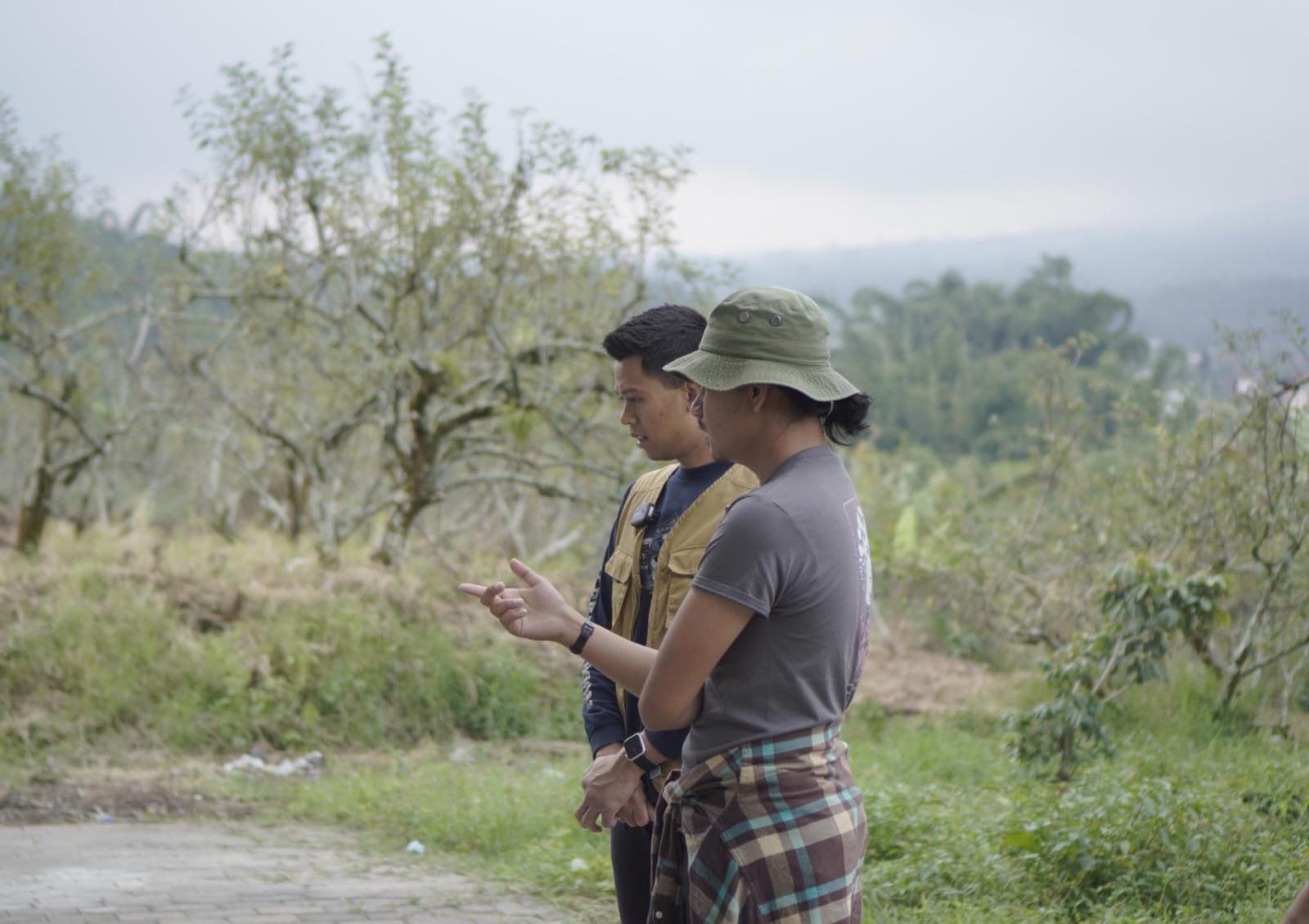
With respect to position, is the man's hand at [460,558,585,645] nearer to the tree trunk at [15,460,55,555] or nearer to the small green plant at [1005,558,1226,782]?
the small green plant at [1005,558,1226,782]

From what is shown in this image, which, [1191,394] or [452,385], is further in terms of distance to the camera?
[452,385]

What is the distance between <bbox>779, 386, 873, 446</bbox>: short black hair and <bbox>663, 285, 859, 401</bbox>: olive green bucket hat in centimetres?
4

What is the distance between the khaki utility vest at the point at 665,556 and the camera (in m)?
3.12

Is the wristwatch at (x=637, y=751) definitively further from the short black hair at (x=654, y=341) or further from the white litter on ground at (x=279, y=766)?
the white litter on ground at (x=279, y=766)

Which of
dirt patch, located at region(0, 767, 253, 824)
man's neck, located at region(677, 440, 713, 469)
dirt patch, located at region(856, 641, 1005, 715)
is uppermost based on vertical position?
man's neck, located at region(677, 440, 713, 469)

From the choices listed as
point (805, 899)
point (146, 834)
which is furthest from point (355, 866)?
point (805, 899)

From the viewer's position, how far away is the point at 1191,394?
425 inches

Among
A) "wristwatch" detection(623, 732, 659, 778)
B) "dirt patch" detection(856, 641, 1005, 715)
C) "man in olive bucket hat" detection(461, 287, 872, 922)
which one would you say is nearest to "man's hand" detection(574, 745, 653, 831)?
"wristwatch" detection(623, 732, 659, 778)

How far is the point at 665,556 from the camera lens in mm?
3162

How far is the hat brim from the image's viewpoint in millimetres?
2547

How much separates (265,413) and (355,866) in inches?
320

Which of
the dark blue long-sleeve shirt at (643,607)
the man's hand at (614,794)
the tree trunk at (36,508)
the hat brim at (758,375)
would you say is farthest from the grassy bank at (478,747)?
the hat brim at (758,375)

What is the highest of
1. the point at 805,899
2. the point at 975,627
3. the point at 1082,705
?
the point at 805,899

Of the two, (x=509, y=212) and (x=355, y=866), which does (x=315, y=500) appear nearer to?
(x=509, y=212)
